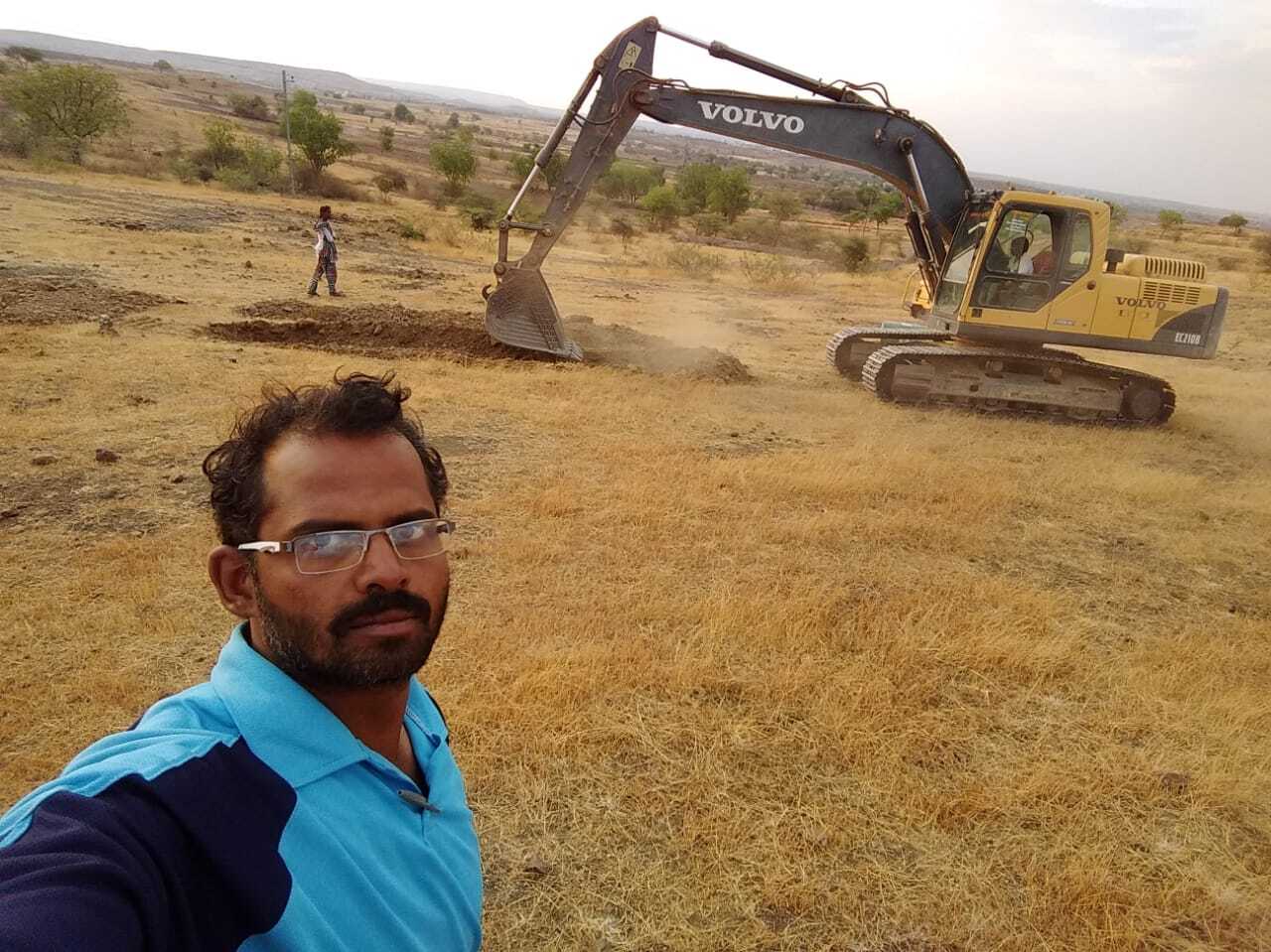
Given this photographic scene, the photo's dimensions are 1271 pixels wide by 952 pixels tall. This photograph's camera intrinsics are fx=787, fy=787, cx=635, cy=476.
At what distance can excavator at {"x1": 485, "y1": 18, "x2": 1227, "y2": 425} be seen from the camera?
31.5 ft

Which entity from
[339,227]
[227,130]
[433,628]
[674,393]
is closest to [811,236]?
[339,227]

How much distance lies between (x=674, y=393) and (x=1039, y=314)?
4735mm

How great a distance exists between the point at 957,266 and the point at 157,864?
11.1 m

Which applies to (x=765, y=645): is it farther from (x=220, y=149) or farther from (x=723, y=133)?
(x=220, y=149)

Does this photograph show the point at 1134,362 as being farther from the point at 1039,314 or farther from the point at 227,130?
the point at 227,130

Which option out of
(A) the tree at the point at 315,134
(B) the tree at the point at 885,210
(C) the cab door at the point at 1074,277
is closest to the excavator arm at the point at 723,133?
(C) the cab door at the point at 1074,277

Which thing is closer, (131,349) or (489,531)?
(489,531)

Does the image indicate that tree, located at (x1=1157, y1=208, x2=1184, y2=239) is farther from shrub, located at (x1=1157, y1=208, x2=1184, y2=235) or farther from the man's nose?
the man's nose

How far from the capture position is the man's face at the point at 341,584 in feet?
4.84

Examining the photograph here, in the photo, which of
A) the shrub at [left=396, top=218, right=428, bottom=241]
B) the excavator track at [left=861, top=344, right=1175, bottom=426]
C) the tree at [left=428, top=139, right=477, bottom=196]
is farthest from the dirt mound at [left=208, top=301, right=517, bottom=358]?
the tree at [left=428, top=139, right=477, bottom=196]

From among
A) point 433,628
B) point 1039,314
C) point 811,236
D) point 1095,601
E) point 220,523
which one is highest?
point 811,236

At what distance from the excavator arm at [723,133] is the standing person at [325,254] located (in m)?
4.39

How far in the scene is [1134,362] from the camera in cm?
1580

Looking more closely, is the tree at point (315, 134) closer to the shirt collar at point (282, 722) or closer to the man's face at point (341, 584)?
the man's face at point (341, 584)
